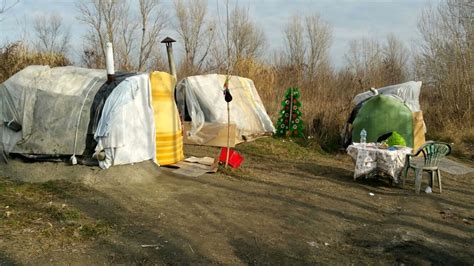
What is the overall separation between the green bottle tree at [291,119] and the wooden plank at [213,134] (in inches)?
80.0

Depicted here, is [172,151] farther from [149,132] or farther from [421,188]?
[421,188]

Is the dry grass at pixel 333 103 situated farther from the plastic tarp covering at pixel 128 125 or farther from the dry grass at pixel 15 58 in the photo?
the dry grass at pixel 15 58

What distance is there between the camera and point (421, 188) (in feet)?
26.9

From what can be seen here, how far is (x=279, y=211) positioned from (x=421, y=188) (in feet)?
11.3

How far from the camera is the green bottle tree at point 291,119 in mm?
14211

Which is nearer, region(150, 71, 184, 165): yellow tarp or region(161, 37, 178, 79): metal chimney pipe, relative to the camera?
region(150, 71, 184, 165): yellow tarp

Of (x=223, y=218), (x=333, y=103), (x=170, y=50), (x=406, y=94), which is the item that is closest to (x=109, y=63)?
(x=170, y=50)

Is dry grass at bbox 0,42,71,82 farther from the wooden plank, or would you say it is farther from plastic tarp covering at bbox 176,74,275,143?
the wooden plank

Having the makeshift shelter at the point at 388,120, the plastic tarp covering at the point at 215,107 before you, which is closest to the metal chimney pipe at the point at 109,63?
the plastic tarp covering at the point at 215,107

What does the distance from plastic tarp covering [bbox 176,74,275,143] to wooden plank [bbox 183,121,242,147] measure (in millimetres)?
60

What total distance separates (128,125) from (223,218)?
3.15m

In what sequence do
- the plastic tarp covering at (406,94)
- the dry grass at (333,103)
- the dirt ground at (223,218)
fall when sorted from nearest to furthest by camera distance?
1. the dirt ground at (223,218)
2. the plastic tarp covering at (406,94)
3. the dry grass at (333,103)

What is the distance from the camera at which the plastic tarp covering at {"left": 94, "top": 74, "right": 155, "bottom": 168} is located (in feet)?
25.6

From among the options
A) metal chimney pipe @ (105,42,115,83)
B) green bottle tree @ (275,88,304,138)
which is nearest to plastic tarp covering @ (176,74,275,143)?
green bottle tree @ (275,88,304,138)
